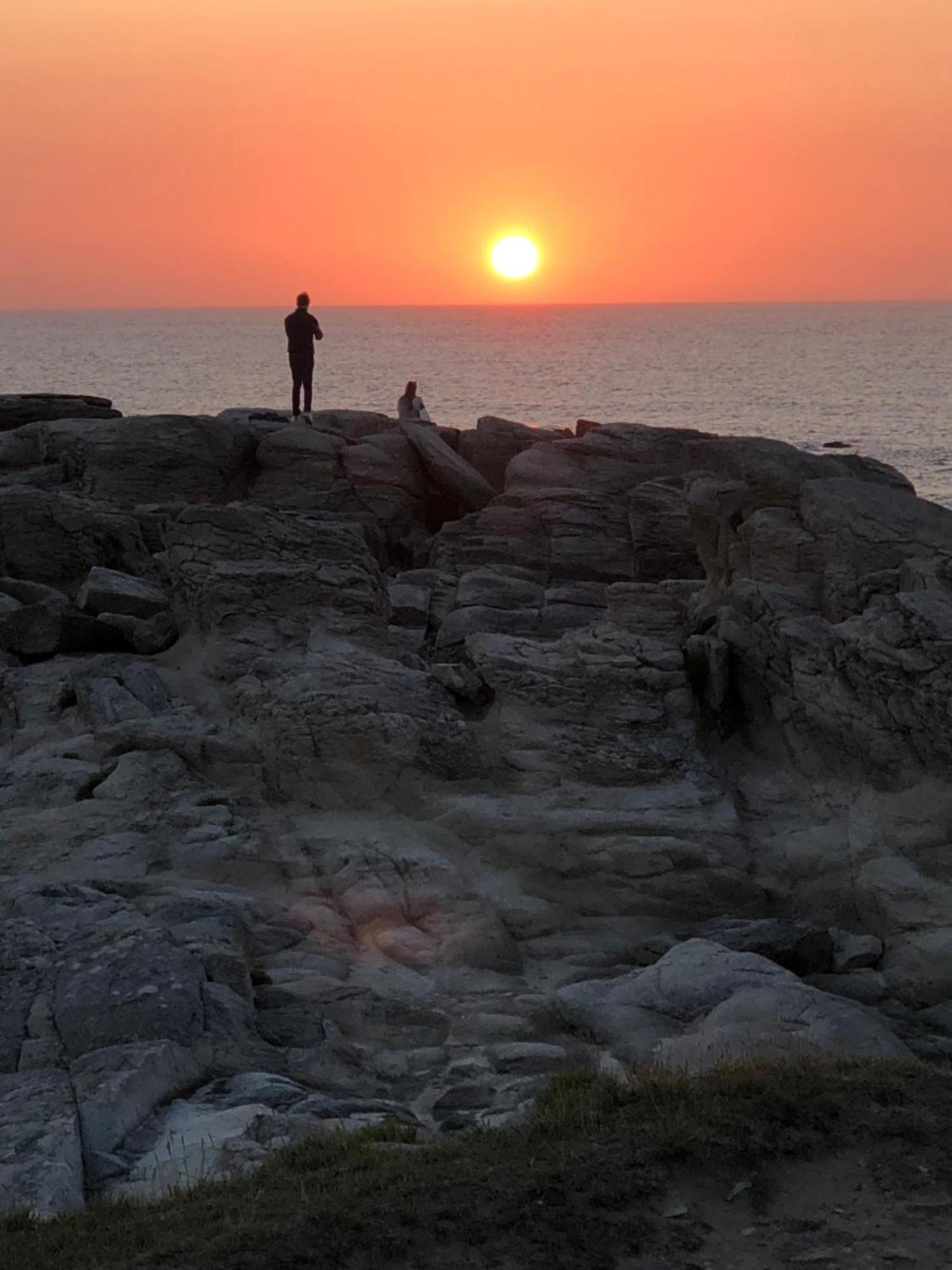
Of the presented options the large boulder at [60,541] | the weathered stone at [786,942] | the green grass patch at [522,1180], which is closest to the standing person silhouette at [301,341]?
the large boulder at [60,541]

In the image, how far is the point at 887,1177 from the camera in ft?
34.4

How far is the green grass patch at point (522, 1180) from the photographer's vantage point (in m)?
9.49

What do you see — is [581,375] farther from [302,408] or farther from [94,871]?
[94,871]

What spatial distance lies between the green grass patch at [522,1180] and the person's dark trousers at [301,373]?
1120 inches

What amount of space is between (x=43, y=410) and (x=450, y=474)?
11.7 m

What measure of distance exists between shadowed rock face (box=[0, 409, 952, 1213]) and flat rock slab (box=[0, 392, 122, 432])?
8.70m

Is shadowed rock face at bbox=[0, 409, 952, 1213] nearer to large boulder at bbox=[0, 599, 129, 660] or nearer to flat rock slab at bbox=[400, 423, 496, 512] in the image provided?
large boulder at bbox=[0, 599, 129, 660]

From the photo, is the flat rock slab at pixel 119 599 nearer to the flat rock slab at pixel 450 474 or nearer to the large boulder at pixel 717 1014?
the large boulder at pixel 717 1014

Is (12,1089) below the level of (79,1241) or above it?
below

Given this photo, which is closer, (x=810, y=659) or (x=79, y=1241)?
(x=79, y=1241)

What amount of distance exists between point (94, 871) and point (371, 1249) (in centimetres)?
1003

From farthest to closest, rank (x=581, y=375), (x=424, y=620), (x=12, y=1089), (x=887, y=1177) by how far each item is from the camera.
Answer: (x=581, y=375) < (x=424, y=620) < (x=12, y=1089) < (x=887, y=1177)

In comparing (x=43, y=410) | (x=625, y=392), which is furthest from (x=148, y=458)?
(x=625, y=392)

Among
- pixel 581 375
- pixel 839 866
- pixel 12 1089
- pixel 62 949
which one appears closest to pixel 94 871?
pixel 62 949
